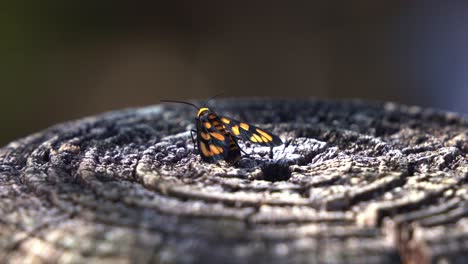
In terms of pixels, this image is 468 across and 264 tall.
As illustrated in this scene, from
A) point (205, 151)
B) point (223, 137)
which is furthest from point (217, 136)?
point (205, 151)

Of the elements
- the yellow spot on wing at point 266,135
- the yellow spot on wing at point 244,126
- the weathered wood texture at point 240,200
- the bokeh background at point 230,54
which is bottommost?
the weathered wood texture at point 240,200

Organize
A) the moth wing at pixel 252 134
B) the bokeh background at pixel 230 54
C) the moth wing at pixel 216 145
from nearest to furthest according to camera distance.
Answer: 1. the moth wing at pixel 216 145
2. the moth wing at pixel 252 134
3. the bokeh background at pixel 230 54

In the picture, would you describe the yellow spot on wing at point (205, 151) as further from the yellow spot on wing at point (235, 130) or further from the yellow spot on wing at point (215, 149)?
the yellow spot on wing at point (235, 130)

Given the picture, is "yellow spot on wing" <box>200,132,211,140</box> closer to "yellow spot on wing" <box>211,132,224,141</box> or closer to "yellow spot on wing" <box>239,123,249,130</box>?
"yellow spot on wing" <box>211,132,224,141</box>

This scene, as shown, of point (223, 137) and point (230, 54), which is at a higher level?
point (230, 54)

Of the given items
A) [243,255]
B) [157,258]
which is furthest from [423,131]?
[157,258]

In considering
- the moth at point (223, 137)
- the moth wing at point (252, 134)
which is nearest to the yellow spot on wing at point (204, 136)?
the moth at point (223, 137)

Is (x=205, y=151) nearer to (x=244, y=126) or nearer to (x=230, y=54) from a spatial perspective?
→ (x=244, y=126)
